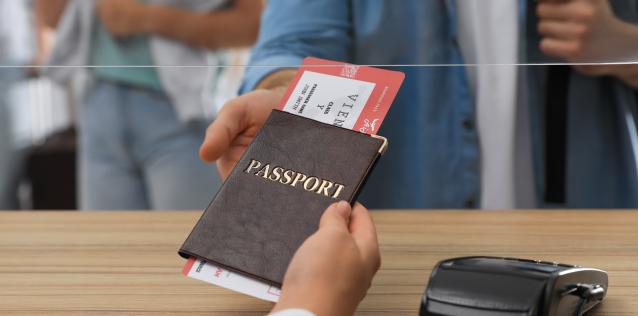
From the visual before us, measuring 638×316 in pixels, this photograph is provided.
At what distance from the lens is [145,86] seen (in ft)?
4.26

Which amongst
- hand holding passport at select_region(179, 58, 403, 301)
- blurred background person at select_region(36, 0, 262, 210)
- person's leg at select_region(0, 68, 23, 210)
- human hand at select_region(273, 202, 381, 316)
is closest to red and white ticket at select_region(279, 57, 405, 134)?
hand holding passport at select_region(179, 58, 403, 301)

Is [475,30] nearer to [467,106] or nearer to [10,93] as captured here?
[467,106]

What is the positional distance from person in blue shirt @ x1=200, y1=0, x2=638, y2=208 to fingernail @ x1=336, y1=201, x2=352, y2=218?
0.56 meters

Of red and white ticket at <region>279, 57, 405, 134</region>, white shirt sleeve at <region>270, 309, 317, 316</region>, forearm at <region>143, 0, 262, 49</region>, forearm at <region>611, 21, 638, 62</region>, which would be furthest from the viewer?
forearm at <region>143, 0, 262, 49</region>

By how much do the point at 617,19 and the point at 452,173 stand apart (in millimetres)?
373

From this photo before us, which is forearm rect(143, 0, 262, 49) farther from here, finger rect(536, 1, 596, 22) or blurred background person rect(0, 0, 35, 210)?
finger rect(536, 1, 596, 22)

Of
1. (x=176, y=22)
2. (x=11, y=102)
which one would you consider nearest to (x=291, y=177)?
(x=176, y=22)

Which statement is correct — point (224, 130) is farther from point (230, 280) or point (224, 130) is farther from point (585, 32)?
point (585, 32)

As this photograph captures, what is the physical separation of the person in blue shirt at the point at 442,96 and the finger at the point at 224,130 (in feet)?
1.27

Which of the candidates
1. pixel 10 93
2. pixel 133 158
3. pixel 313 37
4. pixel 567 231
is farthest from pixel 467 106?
pixel 10 93

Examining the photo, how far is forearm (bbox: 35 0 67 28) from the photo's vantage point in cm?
131

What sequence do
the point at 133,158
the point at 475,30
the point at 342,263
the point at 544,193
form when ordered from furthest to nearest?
the point at 133,158
the point at 544,193
the point at 475,30
the point at 342,263

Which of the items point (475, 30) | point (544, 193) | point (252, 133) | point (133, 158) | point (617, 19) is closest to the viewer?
point (252, 133)

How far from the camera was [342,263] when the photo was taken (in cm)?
46
